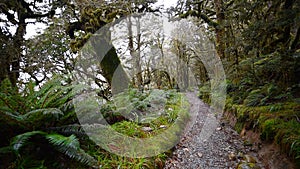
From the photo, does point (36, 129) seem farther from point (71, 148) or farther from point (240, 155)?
point (240, 155)

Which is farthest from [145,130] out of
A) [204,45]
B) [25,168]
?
[204,45]

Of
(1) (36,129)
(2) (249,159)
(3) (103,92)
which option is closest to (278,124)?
(2) (249,159)

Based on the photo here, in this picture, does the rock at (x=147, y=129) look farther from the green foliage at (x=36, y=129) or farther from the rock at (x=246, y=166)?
the rock at (x=246, y=166)

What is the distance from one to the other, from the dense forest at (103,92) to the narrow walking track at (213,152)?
0.24 metres

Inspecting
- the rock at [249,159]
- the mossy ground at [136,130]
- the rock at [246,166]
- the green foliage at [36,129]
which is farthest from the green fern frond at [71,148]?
the rock at [249,159]

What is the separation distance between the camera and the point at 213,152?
148 inches

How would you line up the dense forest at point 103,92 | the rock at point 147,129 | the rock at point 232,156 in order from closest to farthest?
the dense forest at point 103,92
the rock at point 232,156
the rock at point 147,129

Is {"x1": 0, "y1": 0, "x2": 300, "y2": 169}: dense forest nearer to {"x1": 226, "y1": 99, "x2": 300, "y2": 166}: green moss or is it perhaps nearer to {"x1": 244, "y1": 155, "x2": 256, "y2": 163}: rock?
{"x1": 226, "y1": 99, "x2": 300, "y2": 166}: green moss

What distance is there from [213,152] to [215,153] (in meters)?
0.05

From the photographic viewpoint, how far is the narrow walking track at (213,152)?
3.26 metres

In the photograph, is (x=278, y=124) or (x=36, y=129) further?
(x=278, y=124)

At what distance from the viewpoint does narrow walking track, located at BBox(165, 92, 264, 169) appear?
326 centimetres

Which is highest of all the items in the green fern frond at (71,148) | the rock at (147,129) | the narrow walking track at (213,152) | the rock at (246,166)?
the green fern frond at (71,148)

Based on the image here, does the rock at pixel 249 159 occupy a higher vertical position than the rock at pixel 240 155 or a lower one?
higher
